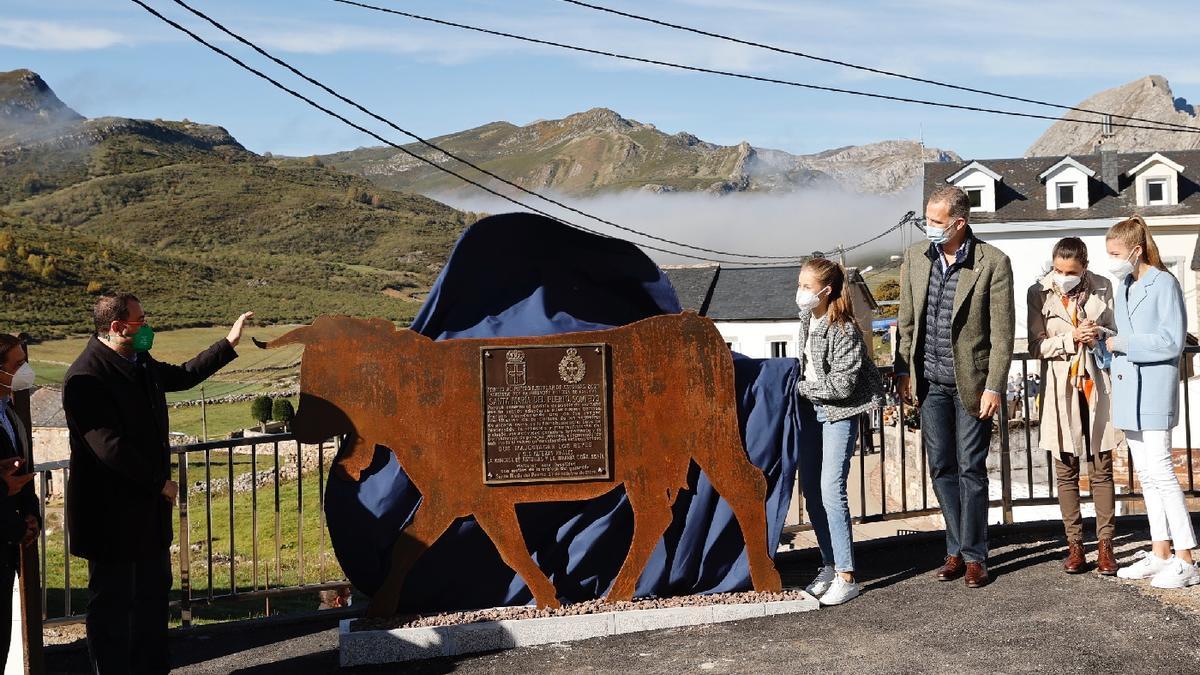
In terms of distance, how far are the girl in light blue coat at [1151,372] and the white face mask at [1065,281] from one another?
0.77 feet

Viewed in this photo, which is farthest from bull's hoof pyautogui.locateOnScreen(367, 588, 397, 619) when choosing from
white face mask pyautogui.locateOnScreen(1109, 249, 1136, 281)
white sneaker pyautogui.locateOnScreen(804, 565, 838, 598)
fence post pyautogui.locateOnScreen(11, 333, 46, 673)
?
white face mask pyautogui.locateOnScreen(1109, 249, 1136, 281)

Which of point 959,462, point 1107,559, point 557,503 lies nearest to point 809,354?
point 959,462

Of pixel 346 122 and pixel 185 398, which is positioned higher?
pixel 346 122

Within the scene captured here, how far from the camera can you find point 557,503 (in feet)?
22.0

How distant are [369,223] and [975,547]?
17250 centimetres

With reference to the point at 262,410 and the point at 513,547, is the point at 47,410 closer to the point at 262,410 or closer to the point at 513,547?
the point at 262,410

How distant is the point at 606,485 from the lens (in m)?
6.61

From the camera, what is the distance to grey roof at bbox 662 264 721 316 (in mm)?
44141

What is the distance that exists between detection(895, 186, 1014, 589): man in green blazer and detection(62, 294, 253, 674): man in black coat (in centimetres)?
417

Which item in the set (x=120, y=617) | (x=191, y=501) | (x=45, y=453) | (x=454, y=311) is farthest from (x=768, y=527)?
(x=45, y=453)

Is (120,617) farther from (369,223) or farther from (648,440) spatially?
(369,223)

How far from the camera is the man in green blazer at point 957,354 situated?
22.1ft

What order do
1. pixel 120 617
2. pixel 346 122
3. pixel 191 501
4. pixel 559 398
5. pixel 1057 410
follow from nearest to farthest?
pixel 120 617
pixel 559 398
pixel 1057 410
pixel 346 122
pixel 191 501

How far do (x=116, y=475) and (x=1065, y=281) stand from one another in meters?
5.29
